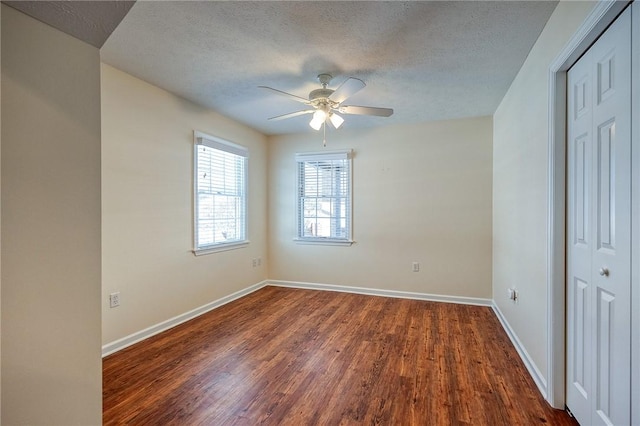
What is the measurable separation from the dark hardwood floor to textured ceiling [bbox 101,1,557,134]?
100 inches

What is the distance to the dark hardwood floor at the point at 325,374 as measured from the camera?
1873mm

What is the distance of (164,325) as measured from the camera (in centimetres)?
319

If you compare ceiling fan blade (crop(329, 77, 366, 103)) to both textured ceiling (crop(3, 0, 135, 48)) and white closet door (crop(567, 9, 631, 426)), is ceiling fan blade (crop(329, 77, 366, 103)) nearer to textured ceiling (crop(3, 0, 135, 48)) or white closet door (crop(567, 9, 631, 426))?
white closet door (crop(567, 9, 631, 426))

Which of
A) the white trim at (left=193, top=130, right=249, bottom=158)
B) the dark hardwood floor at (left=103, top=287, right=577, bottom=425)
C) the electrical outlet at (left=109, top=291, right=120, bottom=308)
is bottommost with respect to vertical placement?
the dark hardwood floor at (left=103, top=287, right=577, bottom=425)

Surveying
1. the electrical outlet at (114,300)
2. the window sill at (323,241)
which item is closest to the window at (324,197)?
the window sill at (323,241)

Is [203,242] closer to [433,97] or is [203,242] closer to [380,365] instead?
[380,365]

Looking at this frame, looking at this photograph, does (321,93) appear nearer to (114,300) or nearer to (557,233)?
(557,233)

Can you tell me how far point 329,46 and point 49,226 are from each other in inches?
83.2

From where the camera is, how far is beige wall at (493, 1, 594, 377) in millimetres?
2012

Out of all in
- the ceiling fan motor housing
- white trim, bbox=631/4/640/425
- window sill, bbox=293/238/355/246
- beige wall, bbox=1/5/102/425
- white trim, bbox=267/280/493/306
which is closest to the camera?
beige wall, bbox=1/5/102/425

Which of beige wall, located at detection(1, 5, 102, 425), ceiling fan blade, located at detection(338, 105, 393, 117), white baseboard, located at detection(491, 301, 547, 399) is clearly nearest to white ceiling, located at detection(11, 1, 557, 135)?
ceiling fan blade, located at detection(338, 105, 393, 117)

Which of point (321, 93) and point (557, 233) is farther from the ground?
point (321, 93)

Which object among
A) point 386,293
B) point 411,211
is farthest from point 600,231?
point 386,293

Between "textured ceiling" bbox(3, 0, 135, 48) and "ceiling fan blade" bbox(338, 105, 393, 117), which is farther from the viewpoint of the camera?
"ceiling fan blade" bbox(338, 105, 393, 117)
